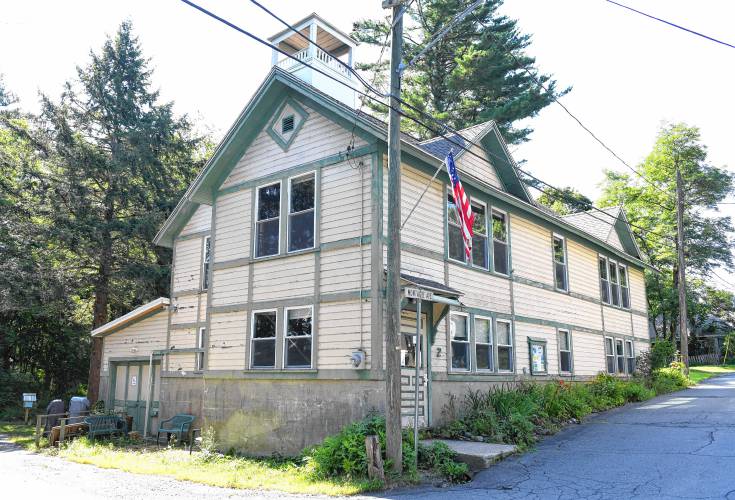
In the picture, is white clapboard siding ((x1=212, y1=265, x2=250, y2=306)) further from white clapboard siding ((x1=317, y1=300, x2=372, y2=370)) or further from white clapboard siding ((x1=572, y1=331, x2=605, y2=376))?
white clapboard siding ((x1=572, y1=331, x2=605, y2=376))

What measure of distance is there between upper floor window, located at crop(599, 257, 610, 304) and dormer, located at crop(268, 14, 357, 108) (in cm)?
1284

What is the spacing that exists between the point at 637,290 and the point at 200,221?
19.8 m

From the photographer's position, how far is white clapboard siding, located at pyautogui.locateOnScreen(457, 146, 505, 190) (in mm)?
15618

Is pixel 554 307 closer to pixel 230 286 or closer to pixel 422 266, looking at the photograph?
pixel 422 266

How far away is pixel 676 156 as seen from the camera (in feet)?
148

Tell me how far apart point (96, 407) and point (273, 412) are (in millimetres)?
10683

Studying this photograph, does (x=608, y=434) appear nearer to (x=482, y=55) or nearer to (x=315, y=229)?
(x=315, y=229)

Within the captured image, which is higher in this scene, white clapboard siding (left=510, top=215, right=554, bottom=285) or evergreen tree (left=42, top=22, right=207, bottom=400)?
evergreen tree (left=42, top=22, right=207, bottom=400)

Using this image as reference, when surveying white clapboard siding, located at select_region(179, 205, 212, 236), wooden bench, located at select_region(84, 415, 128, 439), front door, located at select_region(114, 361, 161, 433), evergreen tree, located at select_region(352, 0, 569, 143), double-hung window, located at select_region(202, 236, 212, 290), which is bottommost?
wooden bench, located at select_region(84, 415, 128, 439)

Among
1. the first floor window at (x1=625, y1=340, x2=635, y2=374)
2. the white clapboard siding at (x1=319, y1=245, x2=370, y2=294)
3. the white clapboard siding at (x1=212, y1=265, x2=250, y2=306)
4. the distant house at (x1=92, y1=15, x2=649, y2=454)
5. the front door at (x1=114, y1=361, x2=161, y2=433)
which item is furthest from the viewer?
the first floor window at (x1=625, y1=340, x2=635, y2=374)

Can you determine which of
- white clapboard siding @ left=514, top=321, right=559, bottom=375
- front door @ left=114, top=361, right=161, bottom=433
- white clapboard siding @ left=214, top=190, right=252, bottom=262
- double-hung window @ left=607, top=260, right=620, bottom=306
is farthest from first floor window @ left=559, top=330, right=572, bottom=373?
front door @ left=114, top=361, right=161, bottom=433

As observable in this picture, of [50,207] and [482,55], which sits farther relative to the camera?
[482,55]

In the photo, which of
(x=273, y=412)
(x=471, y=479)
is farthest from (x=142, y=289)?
(x=471, y=479)

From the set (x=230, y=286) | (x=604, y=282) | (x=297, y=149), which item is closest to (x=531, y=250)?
(x=604, y=282)
